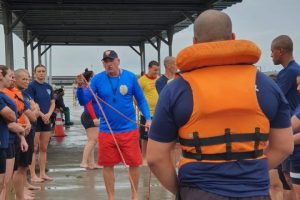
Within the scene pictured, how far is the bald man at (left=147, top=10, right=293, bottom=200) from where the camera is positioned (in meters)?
2.53

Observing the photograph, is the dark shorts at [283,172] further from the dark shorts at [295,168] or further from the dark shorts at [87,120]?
the dark shorts at [87,120]

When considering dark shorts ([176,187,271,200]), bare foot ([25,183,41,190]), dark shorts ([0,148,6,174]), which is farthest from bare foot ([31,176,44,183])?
dark shorts ([176,187,271,200])

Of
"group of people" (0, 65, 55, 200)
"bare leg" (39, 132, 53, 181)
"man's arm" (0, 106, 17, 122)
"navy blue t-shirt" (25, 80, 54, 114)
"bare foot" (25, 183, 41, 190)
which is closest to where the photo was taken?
"man's arm" (0, 106, 17, 122)

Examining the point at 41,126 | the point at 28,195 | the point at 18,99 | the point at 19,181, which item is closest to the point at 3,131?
the point at 18,99

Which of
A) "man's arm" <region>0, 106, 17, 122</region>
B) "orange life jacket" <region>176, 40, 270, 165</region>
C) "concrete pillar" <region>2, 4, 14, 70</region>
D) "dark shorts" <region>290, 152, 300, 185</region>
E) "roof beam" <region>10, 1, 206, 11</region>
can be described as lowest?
"dark shorts" <region>290, 152, 300, 185</region>

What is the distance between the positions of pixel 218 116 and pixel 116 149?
13.1ft

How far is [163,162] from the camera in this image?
273 centimetres

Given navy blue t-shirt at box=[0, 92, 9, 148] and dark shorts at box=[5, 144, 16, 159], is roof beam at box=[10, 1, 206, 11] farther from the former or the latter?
navy blue t-shirt at box=[0, 92, 9, 148]

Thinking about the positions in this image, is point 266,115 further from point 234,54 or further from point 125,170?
point 125,170

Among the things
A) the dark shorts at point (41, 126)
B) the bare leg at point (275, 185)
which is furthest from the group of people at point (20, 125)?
the bare leg at point (275, 185)

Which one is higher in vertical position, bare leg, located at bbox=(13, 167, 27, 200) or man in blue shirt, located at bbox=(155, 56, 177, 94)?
man in blue shirt, located at bbox=(155, 56, 177, 94)

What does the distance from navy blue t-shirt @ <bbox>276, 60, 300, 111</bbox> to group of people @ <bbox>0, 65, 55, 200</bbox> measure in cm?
274

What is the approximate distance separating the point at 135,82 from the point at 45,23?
1596 cm

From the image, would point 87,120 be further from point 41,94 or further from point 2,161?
point 2,161
